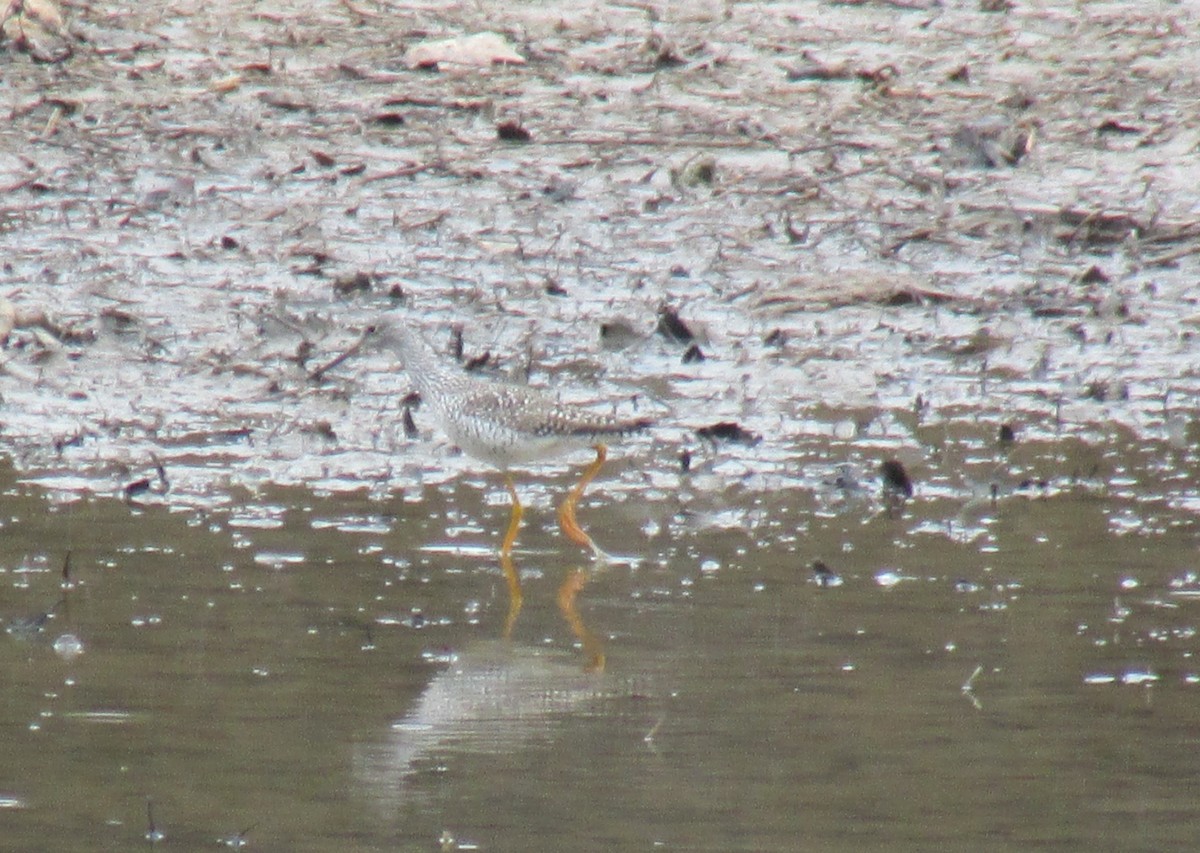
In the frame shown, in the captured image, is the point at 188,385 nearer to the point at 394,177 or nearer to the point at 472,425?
the point at 472,425

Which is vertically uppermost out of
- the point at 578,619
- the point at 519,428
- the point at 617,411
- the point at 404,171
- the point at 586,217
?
the point at 404,171

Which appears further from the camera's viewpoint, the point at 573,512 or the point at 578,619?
the point at 573,512

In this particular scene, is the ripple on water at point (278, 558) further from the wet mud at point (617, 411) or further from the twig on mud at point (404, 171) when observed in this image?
the twig on mud at point (404, 171)

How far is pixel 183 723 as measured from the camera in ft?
19.0

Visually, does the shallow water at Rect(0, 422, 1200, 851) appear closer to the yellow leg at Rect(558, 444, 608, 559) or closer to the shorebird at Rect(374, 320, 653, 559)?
the yellow leg at Rect(558, 444, 608, 559)

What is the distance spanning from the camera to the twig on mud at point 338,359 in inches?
365

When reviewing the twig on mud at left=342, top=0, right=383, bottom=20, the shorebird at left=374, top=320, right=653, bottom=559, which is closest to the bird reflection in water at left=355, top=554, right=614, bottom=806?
the shorebird at left=374, top=320, right=653, bottom=559

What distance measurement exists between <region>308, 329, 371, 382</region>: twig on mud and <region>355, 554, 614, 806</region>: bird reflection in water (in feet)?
8.25

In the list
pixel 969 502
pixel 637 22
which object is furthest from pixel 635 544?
pixel 637 22

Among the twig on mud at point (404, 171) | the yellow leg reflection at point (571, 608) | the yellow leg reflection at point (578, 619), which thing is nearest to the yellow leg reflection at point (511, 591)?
the yellow leg reflection at point (571, 608)

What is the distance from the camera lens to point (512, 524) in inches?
313

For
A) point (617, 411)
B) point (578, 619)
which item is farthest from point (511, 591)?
point (617, 411)

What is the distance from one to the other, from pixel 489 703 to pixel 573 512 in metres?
2.26

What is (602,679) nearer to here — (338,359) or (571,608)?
(571,608)
